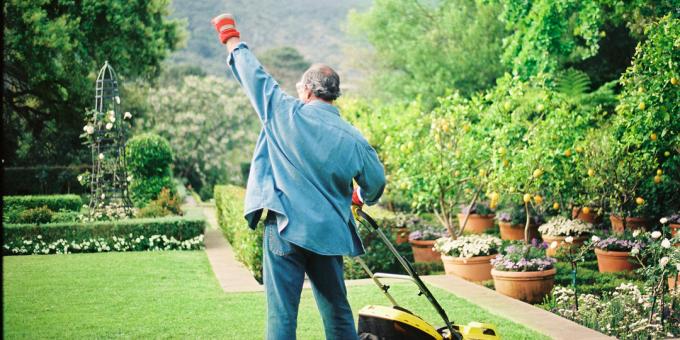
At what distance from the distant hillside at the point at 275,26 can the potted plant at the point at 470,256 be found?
156 feet

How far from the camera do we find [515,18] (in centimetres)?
1108

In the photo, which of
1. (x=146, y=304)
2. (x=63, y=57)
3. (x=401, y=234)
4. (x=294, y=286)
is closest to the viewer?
(x=294, y=286)

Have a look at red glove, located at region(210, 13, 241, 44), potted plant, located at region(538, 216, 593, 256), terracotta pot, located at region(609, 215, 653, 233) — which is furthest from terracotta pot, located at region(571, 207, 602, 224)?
red glove, located at region(210, 13, 241, 44)

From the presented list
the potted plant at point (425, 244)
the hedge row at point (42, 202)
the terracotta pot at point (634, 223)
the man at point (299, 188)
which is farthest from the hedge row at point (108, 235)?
the man at point (299, 188)

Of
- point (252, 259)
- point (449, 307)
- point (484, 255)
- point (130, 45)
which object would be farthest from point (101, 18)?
point (449, 307)

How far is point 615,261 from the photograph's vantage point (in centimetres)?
860

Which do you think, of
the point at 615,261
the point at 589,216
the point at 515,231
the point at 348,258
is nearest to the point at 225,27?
the point at 348,258

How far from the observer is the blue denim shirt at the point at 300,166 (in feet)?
11.6

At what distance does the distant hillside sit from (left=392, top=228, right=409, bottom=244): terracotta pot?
44797mm

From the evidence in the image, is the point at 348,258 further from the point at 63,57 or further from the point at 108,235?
the point at 63,57

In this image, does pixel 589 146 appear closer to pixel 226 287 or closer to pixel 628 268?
pixel 628 268

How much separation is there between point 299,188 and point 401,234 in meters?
7.87

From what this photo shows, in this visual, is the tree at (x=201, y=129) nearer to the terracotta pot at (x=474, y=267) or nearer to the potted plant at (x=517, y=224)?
the potted plant at (x=517, y=224)

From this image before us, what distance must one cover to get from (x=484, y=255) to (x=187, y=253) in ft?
13.7
